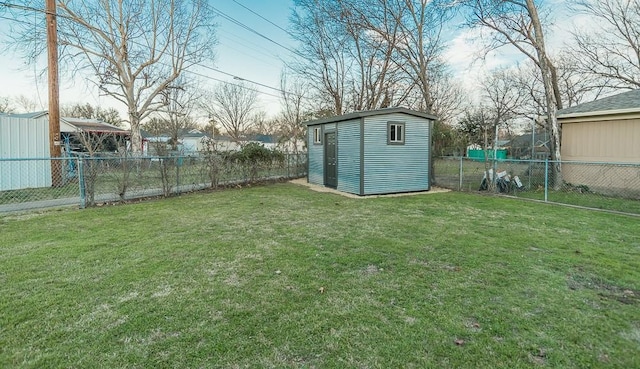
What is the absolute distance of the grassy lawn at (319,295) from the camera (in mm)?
2018

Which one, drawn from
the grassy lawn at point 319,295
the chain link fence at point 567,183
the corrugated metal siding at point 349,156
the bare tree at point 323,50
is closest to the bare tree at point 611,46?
the chain link fence at point 567,183

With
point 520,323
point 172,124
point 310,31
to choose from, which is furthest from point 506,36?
point 172,124

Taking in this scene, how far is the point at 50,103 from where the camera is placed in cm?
884

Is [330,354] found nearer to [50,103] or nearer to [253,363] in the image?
[253,363]

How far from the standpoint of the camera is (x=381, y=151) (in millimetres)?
9266

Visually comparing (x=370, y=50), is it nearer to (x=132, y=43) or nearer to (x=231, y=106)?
(x=132, y=43)

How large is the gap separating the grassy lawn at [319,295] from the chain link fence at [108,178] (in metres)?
1.81

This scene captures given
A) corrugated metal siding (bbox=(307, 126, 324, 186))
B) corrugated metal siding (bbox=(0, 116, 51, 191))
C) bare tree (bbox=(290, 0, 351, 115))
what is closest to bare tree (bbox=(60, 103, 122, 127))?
bare tree (bbox=(290, 0, 351, 115))

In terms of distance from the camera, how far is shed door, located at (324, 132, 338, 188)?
422 inches

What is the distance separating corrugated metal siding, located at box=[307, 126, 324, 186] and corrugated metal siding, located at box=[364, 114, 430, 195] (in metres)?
2.74

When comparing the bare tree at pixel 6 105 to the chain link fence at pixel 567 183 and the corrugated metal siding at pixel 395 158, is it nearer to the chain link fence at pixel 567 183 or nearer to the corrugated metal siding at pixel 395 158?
the corrugated metal siding at pixel 395 158

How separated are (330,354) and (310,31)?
1694 cm

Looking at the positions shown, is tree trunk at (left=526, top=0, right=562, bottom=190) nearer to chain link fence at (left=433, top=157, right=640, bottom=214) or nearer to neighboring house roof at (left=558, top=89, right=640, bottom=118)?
chain link fence at (left=433, top=157, right=640, bottom=214)

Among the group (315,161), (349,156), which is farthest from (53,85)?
(349,156)
